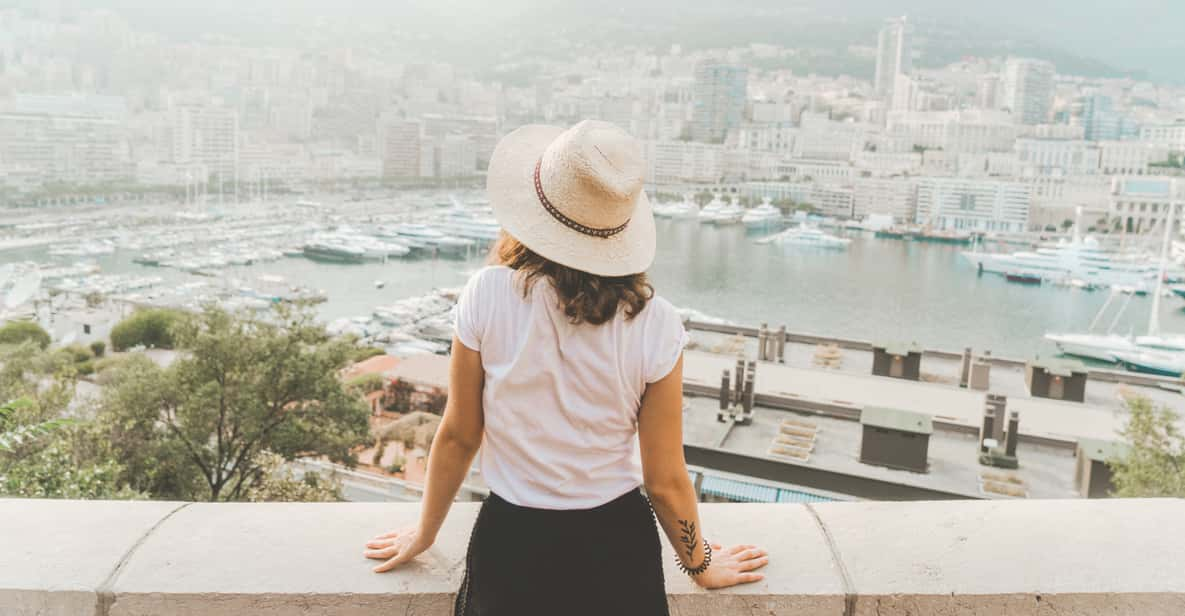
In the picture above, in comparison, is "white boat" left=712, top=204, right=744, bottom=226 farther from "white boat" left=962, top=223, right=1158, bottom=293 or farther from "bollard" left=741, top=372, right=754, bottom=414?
"bollard" left=741, top=372, right=754, bottom=414

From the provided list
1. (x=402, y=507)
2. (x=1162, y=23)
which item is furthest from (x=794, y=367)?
(x=1162, y=23)

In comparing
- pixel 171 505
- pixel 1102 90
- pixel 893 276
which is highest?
pixel 1102 90

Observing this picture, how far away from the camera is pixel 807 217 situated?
139 ft

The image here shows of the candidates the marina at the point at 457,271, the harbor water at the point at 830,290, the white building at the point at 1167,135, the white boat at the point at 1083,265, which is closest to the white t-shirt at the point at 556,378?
the marina at the point at 457,271

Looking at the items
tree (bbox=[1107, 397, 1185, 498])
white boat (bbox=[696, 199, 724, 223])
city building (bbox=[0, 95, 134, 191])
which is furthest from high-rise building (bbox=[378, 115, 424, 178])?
tree (bbox=[1107, 397, 1185, 498])

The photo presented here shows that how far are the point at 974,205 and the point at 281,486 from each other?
4106cm

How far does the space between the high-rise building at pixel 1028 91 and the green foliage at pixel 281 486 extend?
57016 mm

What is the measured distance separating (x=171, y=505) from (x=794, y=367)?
10600 millimetres

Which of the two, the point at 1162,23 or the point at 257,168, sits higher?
the point at 1162,23

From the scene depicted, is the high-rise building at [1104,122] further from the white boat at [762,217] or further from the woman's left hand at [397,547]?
the woman's left hand at [397,547]

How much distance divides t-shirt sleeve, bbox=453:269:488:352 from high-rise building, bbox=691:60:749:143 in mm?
54550

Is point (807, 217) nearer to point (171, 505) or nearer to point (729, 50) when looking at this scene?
point (729, 50)

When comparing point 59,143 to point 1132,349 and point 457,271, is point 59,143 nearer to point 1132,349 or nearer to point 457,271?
point 457,271

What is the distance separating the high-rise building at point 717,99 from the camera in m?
54.6
